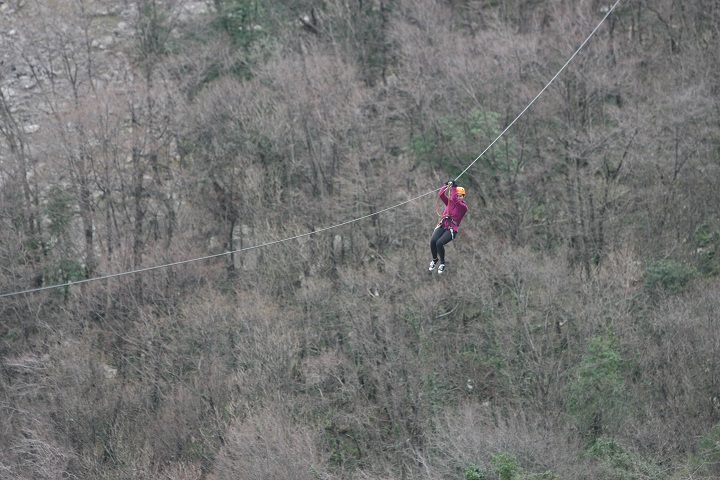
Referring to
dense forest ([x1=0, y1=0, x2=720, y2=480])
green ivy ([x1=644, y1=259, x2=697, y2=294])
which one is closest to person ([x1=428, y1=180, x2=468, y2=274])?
dense forest ([x1=0, y1=0, x2=720, y2=480])

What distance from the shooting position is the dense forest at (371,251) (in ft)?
92.0

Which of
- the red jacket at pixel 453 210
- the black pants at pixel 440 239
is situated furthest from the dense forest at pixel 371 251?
the red jacket at pixel 453 210

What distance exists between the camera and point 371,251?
3231cm

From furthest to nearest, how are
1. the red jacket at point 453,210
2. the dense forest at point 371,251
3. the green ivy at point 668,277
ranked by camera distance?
the green ivy at point 668,277 → the dense forest at point 371,251 → the red jacket at point 453,210

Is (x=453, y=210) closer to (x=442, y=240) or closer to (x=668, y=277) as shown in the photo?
(x=442, y=240)

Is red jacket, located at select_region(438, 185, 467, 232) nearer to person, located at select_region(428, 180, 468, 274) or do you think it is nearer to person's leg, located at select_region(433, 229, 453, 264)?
person, located at select_region(428, 180, 468, 274)

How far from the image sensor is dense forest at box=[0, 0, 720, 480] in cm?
2803

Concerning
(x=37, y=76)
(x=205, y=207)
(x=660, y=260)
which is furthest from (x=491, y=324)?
(x=37, y=76)

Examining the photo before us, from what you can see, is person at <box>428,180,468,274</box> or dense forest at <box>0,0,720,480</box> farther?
dense forest at <box>0,0,720,480</box>

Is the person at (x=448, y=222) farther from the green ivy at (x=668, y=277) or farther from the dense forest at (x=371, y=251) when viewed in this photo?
the green ivy at (x=668, y=277)

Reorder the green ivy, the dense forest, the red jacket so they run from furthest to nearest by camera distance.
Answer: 1. the green ivy
2. the dense forest
3. the red jacket

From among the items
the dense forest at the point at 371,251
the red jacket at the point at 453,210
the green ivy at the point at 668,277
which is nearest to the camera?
the red jacket at the point at 453,210

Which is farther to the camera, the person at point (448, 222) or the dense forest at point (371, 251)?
the dense forest at point (371, 251)

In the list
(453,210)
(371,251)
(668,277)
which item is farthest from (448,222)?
(371,251)
